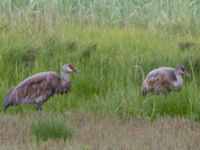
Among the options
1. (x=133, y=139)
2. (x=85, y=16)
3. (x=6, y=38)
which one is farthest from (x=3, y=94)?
(x=85, y=16)

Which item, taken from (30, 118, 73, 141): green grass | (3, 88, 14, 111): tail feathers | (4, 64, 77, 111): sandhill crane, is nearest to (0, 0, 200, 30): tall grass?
(4, 64, 77, 111): sandhill crane

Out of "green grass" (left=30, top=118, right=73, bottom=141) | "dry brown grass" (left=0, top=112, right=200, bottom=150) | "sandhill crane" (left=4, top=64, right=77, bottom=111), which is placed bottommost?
"dry brown grass" (left=0, top=112, right=200, bottom=150)

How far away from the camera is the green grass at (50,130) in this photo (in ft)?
26.6

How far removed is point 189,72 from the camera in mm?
11359

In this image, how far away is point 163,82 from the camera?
1028 cm

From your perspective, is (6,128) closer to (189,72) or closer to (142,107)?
(142,107)

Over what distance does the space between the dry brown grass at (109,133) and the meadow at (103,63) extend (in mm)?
11

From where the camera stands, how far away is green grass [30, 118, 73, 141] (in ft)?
26.6

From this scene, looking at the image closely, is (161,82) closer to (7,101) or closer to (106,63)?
(106,63)

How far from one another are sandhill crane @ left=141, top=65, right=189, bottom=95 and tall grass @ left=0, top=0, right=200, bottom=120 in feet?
0.61

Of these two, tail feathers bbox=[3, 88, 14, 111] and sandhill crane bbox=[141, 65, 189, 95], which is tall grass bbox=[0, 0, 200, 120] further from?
tail feathers bbox=[3, 88, 14, 111]

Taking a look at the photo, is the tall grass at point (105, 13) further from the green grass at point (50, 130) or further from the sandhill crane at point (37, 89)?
the green grass at point (50, 130)

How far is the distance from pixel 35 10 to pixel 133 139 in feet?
22.9

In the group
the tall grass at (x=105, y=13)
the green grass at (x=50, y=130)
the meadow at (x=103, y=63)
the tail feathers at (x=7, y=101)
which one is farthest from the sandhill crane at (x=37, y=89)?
the tall grass at (x=105, y=13)
